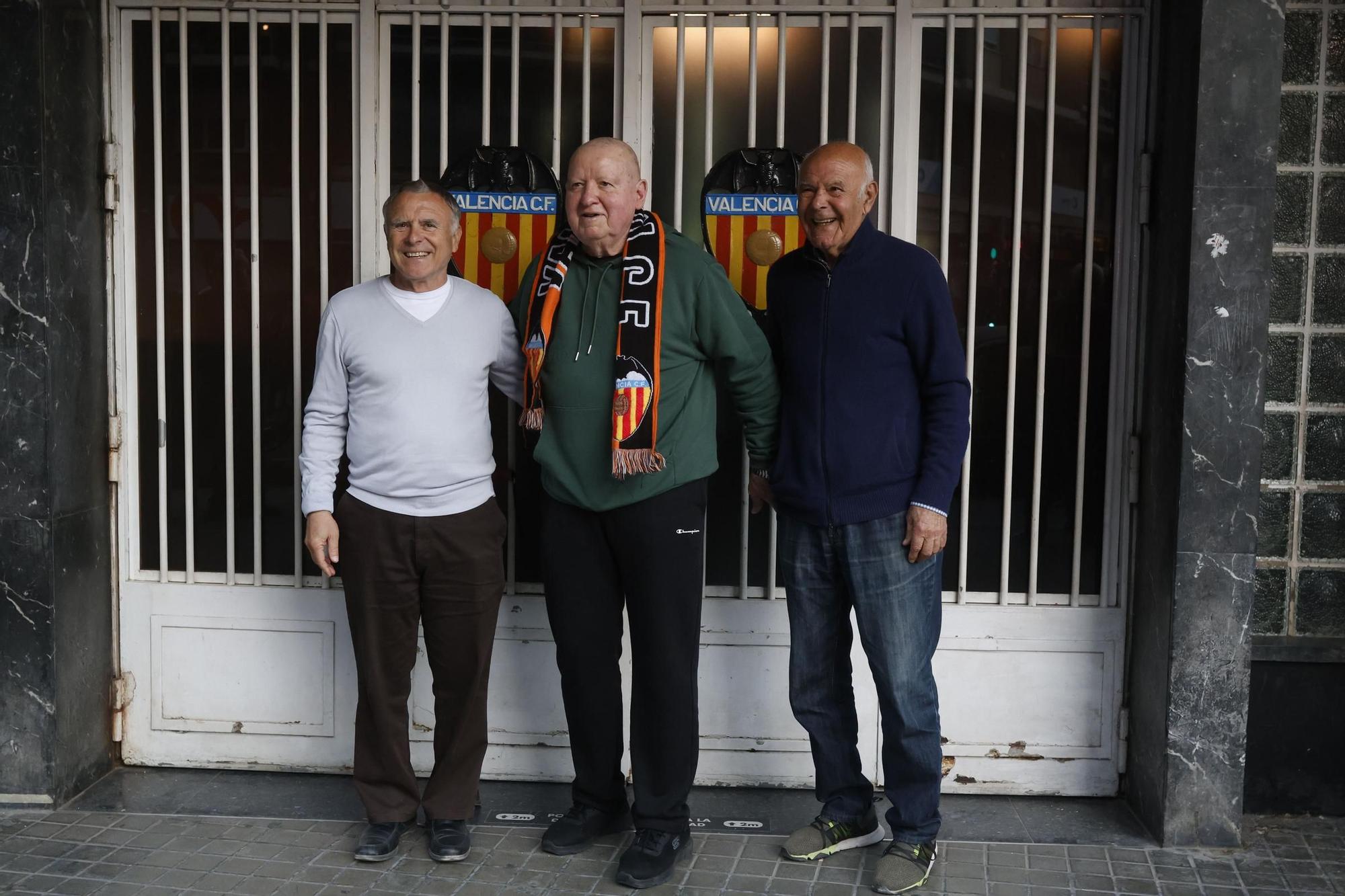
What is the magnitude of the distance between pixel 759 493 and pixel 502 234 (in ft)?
4.14

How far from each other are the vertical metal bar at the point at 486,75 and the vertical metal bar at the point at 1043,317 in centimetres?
185

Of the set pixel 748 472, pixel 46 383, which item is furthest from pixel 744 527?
pixel 46 383

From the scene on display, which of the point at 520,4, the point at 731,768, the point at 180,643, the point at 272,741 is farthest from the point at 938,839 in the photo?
the point at 520,4

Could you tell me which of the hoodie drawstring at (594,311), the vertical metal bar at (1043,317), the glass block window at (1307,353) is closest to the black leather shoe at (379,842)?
the hoodie drawstring at (594,311)

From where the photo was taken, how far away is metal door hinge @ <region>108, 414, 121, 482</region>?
443cm

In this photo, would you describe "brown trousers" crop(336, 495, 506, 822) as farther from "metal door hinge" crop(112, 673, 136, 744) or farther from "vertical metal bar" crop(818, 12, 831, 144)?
"vertical metal bar" crop(818, 12, 831, 144)

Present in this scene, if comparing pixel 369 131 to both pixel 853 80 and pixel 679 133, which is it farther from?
pixel 853 80

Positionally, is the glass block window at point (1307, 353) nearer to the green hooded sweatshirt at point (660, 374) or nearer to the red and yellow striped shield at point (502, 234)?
the green hooded sweatshirt at point (660, 374)

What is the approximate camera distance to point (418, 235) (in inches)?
145

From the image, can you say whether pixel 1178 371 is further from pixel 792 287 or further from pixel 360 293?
pixel 360 293

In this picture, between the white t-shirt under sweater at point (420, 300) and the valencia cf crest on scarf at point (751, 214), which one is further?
the valencia cf crest on scarf at point (751, 214)

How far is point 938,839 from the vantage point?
400 centimetres

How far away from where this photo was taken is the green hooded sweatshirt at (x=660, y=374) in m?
3.65

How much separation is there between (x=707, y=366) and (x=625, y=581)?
68 centimetres
